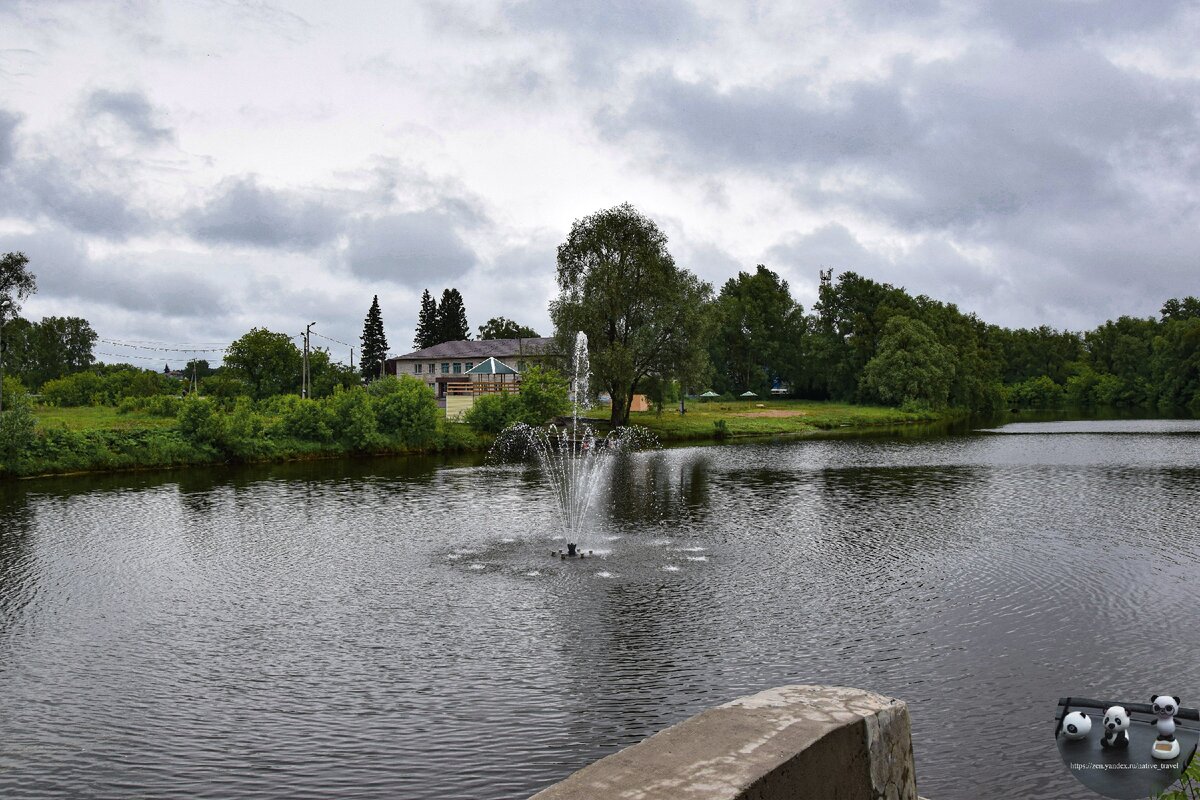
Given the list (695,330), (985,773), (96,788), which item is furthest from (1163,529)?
(695,330)

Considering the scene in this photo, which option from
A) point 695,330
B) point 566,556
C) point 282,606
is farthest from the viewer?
point 695,330

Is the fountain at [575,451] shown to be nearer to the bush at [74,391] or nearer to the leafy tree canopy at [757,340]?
the bush at [74,391]

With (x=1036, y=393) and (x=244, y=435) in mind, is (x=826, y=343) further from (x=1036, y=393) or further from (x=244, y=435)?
(x=244, y=435)

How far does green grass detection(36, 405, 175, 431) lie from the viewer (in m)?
52.9

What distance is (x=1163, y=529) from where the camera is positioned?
91.4ft

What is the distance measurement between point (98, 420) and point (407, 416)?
21.4 meters

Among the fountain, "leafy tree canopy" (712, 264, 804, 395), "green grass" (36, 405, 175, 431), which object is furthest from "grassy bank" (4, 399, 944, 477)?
"leafy tree canopy" (712, 264, 804, 395)

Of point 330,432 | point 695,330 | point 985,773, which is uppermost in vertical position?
point 695,330

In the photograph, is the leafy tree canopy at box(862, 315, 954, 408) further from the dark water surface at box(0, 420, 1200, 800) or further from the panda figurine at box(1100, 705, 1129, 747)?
the panda figurine at box(1100, 705, 1129, 747)

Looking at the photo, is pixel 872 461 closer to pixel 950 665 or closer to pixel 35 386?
pixel 950 665

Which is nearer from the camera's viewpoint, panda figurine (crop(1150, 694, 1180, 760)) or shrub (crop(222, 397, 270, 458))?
panda figurine (crop(1150, 694, 1180, 760))

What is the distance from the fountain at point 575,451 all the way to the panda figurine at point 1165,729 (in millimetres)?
17152

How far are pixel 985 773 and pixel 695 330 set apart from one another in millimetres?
60438

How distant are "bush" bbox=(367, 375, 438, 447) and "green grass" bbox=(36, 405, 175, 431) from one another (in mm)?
13097
